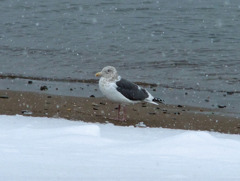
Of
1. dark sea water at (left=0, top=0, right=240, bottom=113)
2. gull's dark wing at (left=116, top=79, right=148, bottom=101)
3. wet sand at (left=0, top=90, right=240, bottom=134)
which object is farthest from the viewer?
dark sea water at (left=0, top=0, right=240, bottom=113)

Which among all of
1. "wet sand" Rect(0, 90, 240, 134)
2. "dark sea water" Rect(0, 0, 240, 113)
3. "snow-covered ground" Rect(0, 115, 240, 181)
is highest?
"dark sea water" Rect(0, 0, 240, 113)

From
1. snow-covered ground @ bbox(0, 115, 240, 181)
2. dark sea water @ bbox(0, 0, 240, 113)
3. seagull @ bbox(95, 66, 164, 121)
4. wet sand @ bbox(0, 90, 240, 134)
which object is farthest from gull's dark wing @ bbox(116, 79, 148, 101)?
dark sea water @ bbox(0, 0, 240, 113)

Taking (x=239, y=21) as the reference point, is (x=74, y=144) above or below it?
below

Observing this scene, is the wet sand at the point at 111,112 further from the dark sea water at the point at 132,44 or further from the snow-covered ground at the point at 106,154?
the snow-covered ground at the point at 106,154

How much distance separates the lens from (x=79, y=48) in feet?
65.2

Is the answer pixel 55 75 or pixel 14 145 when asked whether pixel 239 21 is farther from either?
pixel 14 145

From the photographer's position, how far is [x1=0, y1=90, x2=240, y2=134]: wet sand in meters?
8.84

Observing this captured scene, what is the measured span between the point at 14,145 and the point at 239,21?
20050mm

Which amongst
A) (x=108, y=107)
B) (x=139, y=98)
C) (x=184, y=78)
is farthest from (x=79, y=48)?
(x=139, y=98)

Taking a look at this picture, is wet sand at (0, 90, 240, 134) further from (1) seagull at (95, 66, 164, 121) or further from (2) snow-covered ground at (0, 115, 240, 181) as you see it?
(2) snow-covered ground at (0, 115, 240, 181)

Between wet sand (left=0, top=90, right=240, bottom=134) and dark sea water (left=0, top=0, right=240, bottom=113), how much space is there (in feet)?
4.51

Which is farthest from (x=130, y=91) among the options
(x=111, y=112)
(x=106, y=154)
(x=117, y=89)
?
(x=106, y=154)

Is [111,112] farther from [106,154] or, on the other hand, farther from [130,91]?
[106,154]

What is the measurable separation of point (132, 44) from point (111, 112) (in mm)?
10636
